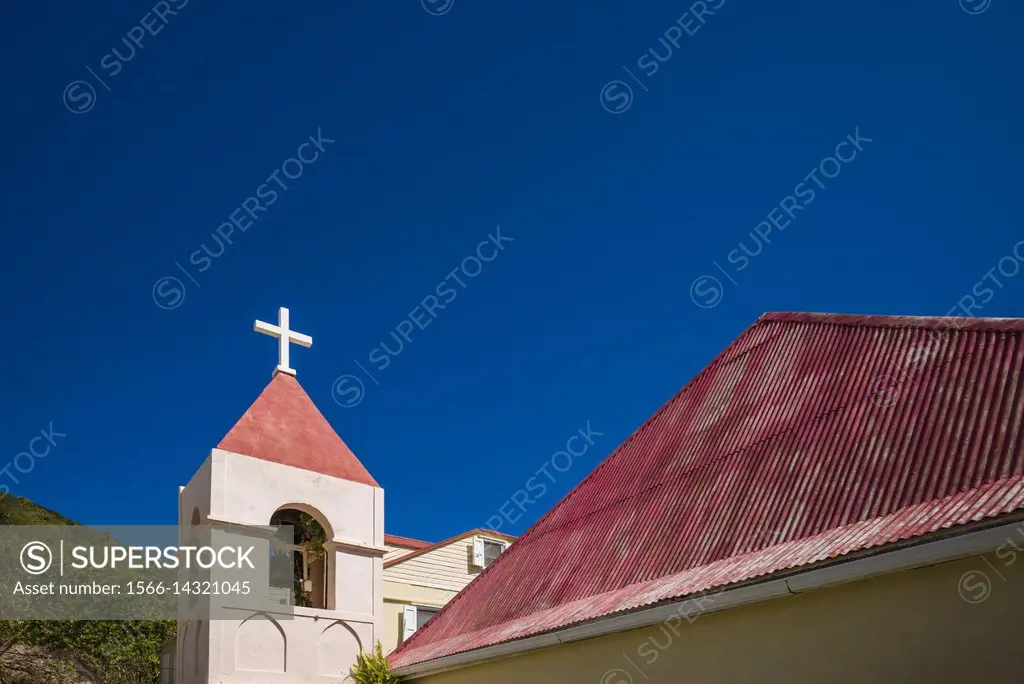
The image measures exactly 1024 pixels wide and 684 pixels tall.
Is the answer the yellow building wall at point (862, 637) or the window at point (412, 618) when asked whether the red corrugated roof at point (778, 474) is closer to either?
the yellow building wall at point (862, 637)

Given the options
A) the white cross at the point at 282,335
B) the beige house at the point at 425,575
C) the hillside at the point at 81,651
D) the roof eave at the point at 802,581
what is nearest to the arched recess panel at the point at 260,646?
the roof eave at the point at 802,581

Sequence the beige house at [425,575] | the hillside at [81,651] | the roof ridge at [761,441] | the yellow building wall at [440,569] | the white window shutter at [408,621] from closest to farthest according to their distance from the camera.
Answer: the roof ridge at [761,441]
the white window shutter at [408,621]
the beige house at [425,575]
the yellow building wall at [440,569]
the hillside at [81,651]

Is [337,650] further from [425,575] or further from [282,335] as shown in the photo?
[425,575]

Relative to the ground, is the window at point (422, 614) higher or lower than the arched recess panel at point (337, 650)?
higher

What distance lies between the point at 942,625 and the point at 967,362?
11.1 feet

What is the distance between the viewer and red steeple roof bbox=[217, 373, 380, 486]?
14.9 metres

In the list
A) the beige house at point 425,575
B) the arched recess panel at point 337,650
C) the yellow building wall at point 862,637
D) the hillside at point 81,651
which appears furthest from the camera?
the hillside at point 81,651

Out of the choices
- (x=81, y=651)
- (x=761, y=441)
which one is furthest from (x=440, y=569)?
(x=761, y=441)

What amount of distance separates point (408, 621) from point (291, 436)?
9.49 metres

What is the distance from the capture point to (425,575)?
24.9 m

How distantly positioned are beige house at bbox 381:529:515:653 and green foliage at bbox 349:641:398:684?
7.24 meters

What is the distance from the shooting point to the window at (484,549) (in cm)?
2677

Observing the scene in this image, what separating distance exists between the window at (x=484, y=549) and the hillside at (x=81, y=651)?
997 centimetres

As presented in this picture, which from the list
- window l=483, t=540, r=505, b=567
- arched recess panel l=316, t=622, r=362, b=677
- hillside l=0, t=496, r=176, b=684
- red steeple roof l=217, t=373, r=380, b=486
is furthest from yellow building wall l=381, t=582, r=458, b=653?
hillside l=0, t=496, r=176, b=684
